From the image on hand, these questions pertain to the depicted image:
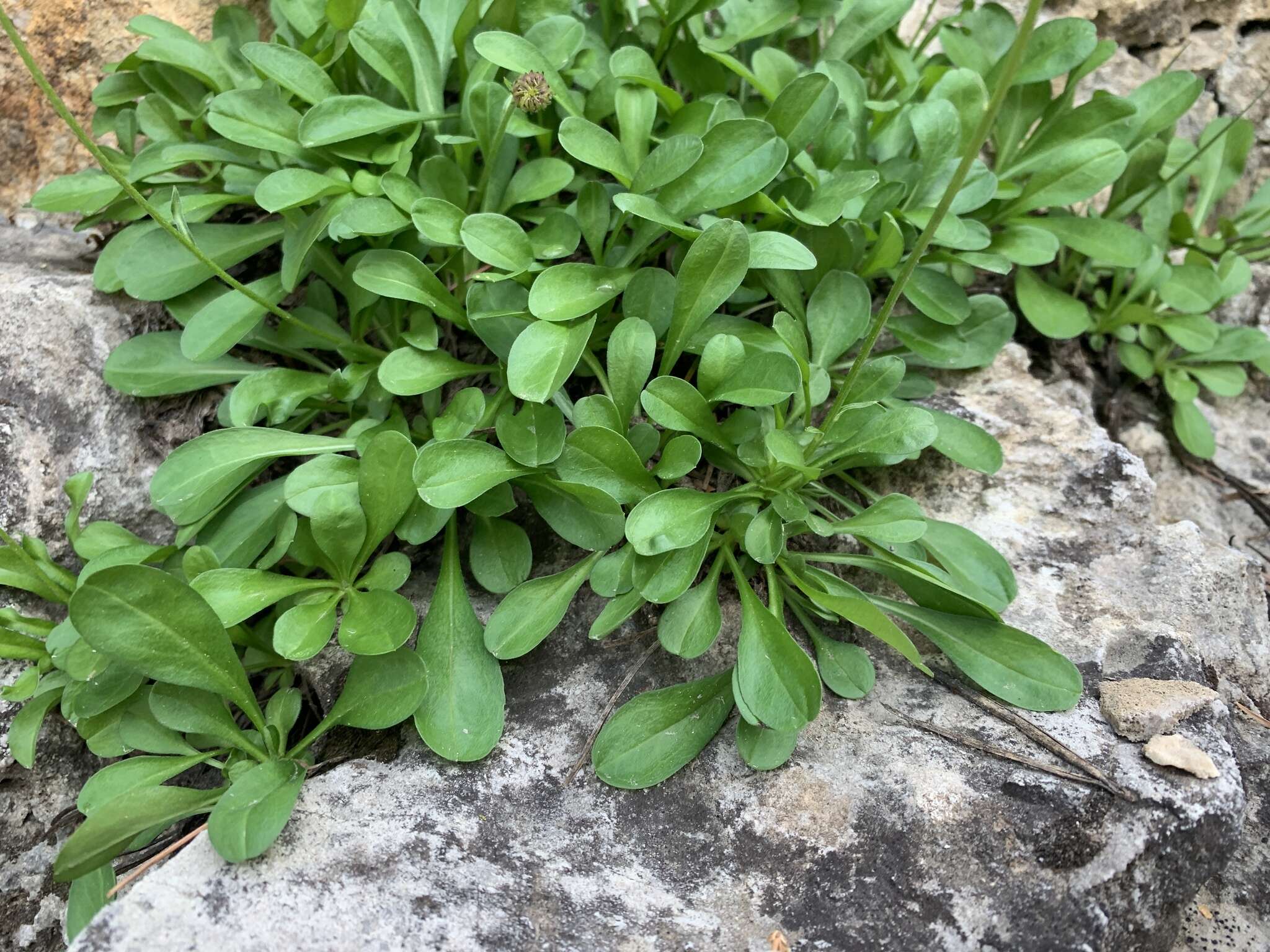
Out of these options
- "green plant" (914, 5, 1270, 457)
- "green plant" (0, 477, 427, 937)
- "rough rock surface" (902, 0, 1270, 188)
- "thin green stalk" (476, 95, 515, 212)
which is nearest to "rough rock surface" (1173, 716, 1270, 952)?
"green plant" (914, 5, 1270, 457)

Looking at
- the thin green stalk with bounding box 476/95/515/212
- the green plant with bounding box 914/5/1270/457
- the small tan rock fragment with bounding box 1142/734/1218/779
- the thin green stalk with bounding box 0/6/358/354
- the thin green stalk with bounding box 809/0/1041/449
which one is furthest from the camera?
the green plant with bounding box 914/5/1270/457

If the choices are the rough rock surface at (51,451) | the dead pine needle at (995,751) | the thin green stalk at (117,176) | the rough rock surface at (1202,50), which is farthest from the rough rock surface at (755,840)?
the rough rock surface at (1202,50)

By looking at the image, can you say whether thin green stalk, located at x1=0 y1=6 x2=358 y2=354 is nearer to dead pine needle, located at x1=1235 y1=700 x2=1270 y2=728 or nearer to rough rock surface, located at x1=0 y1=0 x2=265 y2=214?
rough rock surface, located at x1=0 y1=0 x2=265 y2=214

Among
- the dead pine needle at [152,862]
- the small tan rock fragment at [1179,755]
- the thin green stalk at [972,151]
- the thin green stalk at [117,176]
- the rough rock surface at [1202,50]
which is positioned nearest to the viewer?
the thin green stalk at [972,151]

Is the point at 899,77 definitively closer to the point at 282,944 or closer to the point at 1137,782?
the point at 1137,782

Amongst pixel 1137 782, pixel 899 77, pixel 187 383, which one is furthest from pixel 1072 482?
pixel 187 383

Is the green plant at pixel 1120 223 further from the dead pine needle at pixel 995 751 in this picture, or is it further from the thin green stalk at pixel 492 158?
the thin green stalk at pixel 492 158
